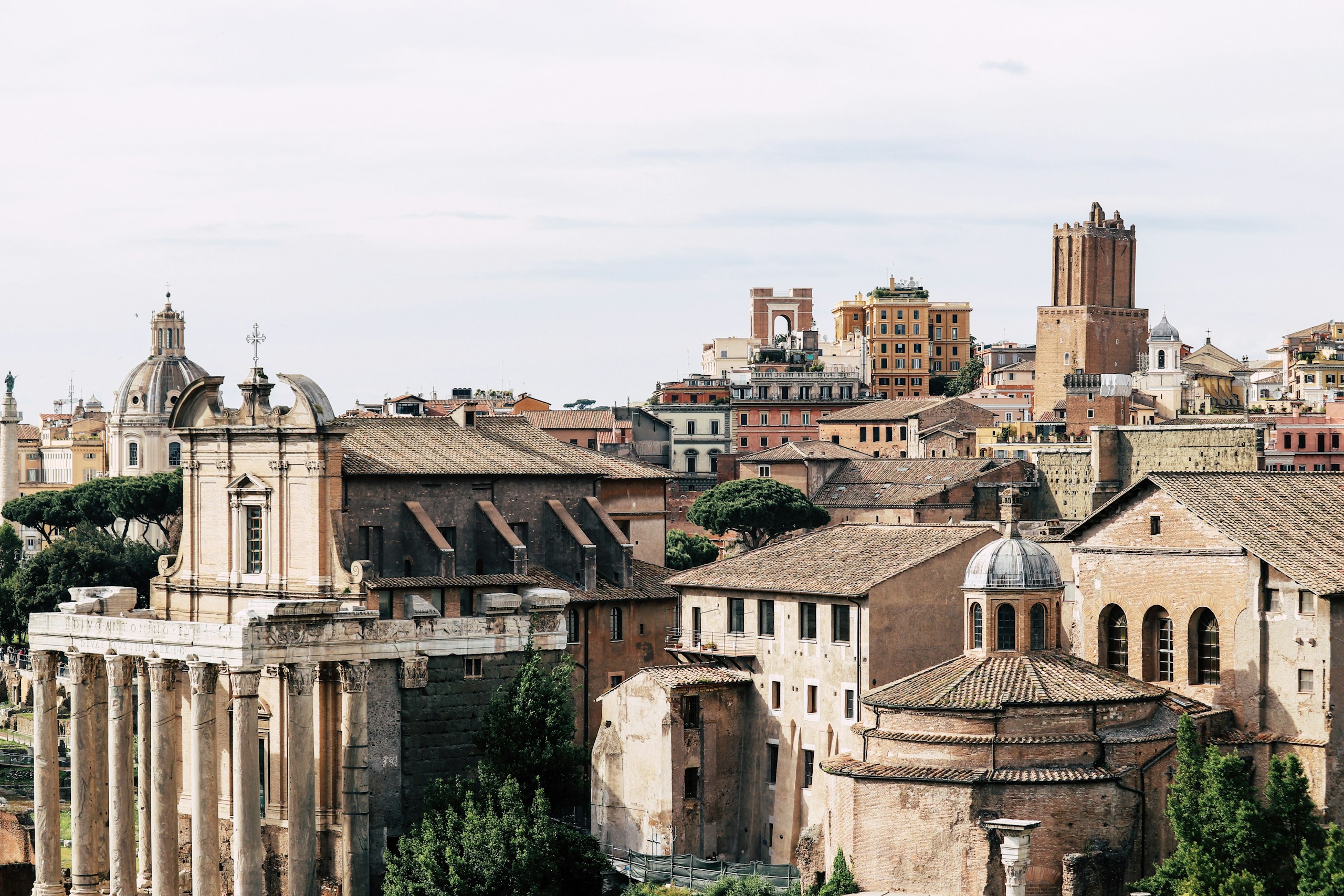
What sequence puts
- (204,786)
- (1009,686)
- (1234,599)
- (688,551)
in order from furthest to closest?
(688,551) < (204,786) < (1234,599) < (1009,686)

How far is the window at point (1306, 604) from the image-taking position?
43938 mm

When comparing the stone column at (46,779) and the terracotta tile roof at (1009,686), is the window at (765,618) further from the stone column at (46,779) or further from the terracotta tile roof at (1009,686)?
the stone column at (46,779)

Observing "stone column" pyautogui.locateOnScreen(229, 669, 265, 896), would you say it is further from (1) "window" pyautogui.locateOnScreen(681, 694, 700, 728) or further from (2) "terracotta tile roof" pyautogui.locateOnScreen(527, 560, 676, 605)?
(2) "terracotta tile roof" pyautogui.locateOnScreen(527, 560, 676, 605)

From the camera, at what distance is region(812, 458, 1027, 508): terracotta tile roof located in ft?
328

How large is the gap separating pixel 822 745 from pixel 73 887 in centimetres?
2051

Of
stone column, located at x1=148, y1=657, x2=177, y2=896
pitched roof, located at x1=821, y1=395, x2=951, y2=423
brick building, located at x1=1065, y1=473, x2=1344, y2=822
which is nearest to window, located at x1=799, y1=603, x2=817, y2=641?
brick building, located at x1=1065, y1=473, x2=1344, y2=822

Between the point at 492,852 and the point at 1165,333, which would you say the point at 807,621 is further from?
the point at 1165,333

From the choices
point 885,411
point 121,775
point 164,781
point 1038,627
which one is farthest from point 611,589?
point 885,411

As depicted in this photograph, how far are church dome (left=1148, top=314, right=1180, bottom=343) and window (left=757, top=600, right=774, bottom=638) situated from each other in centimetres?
9427

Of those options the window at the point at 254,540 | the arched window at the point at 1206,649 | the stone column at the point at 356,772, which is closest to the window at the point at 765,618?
the stone column at the point at 356,772

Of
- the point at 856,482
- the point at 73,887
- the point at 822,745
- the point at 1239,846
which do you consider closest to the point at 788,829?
the point at 822,745

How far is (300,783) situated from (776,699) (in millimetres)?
11474

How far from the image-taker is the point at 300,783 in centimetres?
5047

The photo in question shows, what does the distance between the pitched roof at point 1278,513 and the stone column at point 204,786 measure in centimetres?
2052
